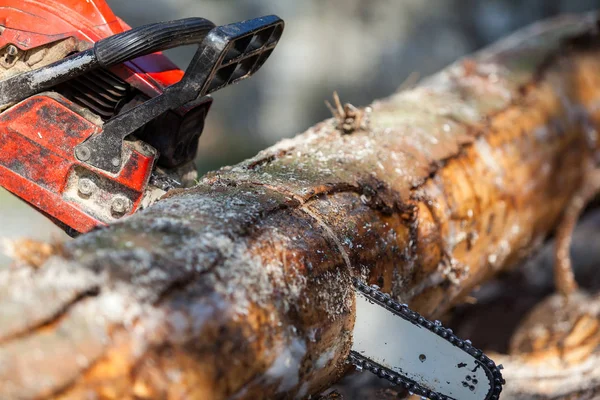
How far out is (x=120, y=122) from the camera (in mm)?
1863

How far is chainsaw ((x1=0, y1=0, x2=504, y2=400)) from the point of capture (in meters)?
1.70

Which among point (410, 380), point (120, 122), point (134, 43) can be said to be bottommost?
point (410, 380)

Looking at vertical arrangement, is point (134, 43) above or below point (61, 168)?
above

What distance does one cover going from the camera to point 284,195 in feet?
5.51

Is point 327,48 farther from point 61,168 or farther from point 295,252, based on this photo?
point 295,252

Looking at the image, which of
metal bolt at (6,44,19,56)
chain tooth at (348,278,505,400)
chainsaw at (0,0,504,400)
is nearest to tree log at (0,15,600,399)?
chain tooth at (348,278,505,400)

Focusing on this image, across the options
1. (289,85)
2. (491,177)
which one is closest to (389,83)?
(289,85)

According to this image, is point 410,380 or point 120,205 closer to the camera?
point 410,380

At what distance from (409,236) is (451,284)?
0.40 meters

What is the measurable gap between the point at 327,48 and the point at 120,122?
577 cm

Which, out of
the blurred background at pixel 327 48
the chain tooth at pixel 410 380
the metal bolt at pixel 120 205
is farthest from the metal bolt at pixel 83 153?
the blurred background at pixel 327 48

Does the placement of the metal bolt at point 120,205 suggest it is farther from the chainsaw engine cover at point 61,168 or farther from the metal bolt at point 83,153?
the metal bolt at point 83,153

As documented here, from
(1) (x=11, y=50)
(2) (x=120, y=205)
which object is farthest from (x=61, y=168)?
(1) (x=11, y=50)

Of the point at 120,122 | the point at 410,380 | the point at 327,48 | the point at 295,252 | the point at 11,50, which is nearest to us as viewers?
the point at 295,252
